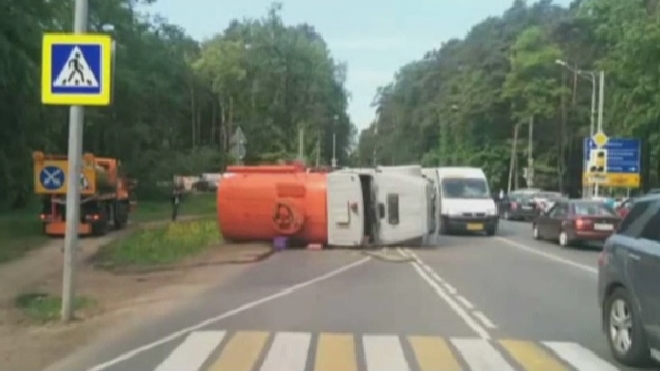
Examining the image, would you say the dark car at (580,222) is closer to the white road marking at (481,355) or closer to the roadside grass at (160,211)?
the white road marking at (481,355)

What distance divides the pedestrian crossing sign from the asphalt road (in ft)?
9.56

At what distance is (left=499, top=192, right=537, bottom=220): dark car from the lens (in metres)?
54.2

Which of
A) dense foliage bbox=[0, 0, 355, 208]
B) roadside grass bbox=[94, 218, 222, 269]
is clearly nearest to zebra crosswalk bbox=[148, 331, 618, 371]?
roadside grass bbox=[94, 218, 222, 269]

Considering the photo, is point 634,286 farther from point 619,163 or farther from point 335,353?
point 619,163

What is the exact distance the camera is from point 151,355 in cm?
1063

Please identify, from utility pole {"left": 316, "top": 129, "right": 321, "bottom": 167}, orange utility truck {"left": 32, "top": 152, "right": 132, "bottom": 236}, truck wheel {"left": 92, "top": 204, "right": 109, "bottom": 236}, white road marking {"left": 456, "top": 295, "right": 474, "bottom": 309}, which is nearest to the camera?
white road marking {"left": 456, "top": 295, "right": 474, "bottom": 309}

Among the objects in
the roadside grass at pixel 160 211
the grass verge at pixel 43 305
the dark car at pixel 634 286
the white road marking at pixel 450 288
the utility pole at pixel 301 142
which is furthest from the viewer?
the utility pole at pixel 301 142

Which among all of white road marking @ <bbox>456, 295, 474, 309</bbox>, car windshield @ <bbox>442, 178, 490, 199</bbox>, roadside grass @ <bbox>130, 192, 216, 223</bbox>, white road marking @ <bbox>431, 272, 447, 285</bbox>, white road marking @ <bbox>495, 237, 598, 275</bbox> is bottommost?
roadside grass @ <bbox>130, 192, 216, 223</bbox>

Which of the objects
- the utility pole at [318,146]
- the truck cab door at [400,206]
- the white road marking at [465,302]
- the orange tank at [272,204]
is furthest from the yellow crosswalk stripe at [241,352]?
the utility pole at [318,146]

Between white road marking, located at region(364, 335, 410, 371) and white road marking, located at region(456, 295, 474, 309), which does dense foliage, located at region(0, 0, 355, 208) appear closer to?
white road marking, located at region(456, 295, 474, 309)

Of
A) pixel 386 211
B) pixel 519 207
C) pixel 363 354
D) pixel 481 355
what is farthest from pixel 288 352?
pixel 519 207

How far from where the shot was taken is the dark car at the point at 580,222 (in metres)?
30.6

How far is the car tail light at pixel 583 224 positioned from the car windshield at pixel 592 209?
0.30 meters

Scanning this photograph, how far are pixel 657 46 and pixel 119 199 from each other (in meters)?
27.0
